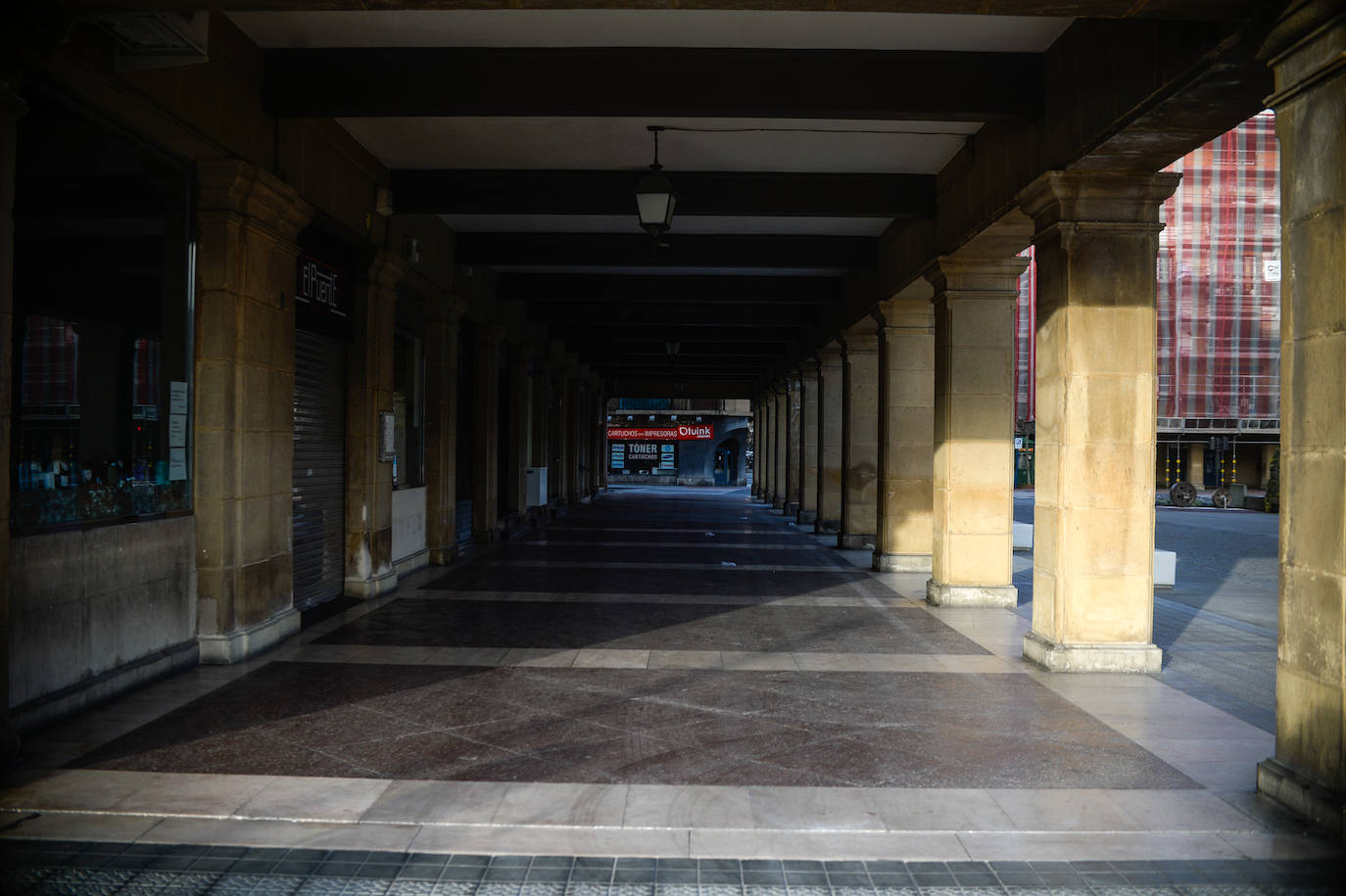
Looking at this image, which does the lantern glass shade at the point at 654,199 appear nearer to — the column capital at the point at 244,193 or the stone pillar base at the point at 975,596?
the column capital at the point at 244,193

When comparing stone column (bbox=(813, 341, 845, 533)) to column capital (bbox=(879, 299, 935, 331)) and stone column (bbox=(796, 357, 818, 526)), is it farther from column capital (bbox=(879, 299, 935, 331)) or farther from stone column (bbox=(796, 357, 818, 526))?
column capital (bbox=(879, 299, 935, 331))

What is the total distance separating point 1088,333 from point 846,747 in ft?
12.0

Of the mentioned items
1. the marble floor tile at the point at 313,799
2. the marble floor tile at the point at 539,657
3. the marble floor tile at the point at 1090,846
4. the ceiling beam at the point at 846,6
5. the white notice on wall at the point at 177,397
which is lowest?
the marble floor tile at the point at 1090,846

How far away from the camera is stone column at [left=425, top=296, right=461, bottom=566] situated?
12953 mm

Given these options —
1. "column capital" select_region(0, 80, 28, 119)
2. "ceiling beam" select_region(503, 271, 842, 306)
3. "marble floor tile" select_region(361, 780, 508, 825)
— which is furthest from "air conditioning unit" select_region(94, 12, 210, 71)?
"ceiling beam" select_region(503, 271, 842, 306)

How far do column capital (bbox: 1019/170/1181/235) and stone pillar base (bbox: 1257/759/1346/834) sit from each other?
13.0 ft

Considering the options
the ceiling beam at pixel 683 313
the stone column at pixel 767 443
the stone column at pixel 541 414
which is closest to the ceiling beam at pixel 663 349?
the stone column at pixel 541 414

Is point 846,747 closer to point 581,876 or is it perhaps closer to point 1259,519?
point 581,876

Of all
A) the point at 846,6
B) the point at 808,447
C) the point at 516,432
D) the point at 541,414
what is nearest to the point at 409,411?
the point at 516,432

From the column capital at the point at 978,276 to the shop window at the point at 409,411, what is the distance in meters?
6.19

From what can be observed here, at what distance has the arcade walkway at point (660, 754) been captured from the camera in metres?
4.00

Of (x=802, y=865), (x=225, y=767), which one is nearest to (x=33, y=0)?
(x=225, y=767)

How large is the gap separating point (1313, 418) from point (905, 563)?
28.7ft

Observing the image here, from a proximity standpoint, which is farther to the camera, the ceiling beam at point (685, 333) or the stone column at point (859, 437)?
the ceiling beam at point (685, 333)
